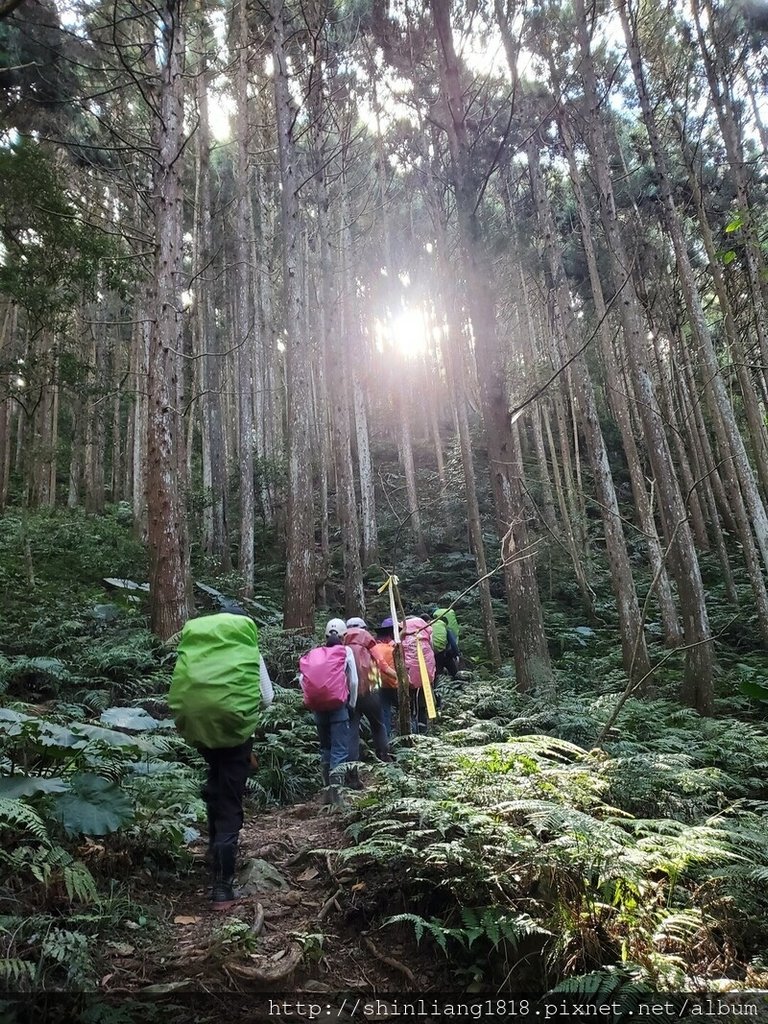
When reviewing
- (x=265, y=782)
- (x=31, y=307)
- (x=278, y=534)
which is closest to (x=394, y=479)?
(x=278, y=534)

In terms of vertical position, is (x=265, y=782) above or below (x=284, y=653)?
below

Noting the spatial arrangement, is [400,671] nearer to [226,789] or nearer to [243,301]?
[226,789]

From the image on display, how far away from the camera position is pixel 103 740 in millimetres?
3221

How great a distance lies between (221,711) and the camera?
317cm

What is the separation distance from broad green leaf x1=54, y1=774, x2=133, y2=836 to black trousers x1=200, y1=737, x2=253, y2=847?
0.57 meters

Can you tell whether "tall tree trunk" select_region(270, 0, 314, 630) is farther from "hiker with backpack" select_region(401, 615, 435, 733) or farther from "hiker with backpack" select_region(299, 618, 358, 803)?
"hiker with backpack" select_region(299, 618, 358, 803)

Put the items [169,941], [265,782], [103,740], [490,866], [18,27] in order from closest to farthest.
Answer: [169,941]
[490,866]
[103,740]
[265,782]
[18,27]

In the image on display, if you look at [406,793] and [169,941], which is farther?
[406,793]

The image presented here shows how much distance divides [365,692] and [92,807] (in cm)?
291

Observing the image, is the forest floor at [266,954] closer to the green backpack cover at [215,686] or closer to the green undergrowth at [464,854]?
the green undergrowth at [464,854]

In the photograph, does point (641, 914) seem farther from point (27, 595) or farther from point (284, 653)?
point (27, 595)

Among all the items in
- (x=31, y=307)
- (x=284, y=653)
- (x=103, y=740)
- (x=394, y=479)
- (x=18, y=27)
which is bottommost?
(x=103, y=740)

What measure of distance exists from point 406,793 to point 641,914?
1.53 meters

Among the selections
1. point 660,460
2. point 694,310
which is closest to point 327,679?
point 660,460
